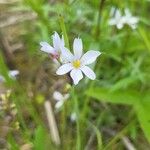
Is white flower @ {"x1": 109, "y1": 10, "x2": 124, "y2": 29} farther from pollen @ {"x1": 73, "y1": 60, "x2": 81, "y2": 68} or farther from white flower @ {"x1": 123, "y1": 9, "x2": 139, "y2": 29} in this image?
pollen @ {"x1": 73, "y1": 60, "x2": 81, "y2": 68}

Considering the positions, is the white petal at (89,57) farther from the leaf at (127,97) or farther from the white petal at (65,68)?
the leaf at (127,97)

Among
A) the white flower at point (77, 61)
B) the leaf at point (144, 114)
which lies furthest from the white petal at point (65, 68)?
the leaf at point (144, 114)

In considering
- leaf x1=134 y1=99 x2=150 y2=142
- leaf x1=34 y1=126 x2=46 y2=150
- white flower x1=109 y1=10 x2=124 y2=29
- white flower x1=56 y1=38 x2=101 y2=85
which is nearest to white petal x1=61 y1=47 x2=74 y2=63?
white flower x1=56 y1=38 x2=101 y2=85

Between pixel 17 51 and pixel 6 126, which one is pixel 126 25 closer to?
pixel 17 51

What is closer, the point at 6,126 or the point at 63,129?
the point at 6,126

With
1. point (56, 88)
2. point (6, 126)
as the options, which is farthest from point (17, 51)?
point (6, 126)

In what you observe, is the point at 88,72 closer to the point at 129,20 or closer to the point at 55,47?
the point at 55,47

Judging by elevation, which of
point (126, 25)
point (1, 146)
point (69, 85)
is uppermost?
point (126, 25)

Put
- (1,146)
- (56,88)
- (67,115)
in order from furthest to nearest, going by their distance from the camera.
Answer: (56,88) < (67,115) < (1,146)
